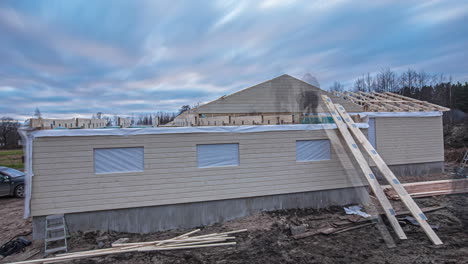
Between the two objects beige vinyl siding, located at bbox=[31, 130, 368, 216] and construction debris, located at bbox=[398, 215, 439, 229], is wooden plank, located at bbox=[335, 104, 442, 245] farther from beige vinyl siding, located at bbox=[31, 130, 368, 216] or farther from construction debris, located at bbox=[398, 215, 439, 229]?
beige vinyl siding, located at bbox=[31, 130, 368, 216]

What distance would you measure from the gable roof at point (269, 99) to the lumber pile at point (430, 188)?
4.76 meters

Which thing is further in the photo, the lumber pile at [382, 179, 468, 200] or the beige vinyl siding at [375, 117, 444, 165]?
the beige vinyl siding at [375, 117, 444, 165]

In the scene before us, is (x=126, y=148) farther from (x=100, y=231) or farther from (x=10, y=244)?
(x=10, y=244)

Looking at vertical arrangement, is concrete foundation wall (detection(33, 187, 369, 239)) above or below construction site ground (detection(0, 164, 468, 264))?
above

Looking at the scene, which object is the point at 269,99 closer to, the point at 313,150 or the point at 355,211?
the point at 313,150

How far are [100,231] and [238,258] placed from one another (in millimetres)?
3560

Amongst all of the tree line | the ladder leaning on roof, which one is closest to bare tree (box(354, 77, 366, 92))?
the tree line

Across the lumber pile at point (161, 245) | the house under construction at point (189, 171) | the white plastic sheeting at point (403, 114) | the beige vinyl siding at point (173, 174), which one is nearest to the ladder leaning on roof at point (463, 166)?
the white plastic sheeting at point (403, 114)

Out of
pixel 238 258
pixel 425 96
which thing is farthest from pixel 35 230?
pixel 425 96

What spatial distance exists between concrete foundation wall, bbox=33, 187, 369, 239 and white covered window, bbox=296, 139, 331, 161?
3.48 feet

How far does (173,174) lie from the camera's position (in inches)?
274

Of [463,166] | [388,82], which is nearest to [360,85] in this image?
[388,82]

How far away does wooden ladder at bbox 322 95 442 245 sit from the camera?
5.89 metres

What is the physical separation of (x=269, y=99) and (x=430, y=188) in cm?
723
